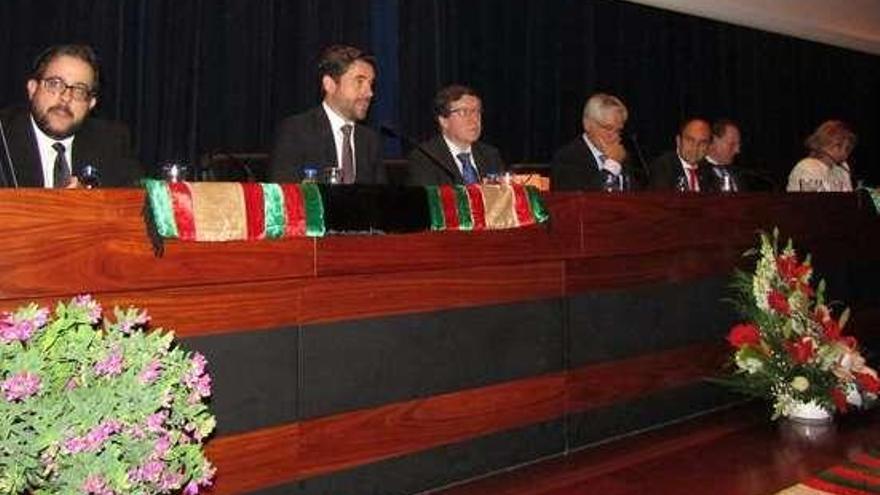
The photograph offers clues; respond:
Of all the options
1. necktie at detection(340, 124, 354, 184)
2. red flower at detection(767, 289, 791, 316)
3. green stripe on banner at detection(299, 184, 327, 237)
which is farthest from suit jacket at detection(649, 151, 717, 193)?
green stripe on banner at detection(299, 184, 327, 237)

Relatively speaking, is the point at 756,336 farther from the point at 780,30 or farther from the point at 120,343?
the point at 780,30

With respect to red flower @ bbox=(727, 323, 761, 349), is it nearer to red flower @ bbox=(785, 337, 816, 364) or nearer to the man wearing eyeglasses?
red flower @ bbox=(785, 337, 816, 364)

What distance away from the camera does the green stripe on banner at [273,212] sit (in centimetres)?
190

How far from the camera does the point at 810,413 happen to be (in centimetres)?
291

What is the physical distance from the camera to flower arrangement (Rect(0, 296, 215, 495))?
1228 mm

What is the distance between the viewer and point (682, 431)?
285cm

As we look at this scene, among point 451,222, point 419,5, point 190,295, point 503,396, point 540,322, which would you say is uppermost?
point 419,5

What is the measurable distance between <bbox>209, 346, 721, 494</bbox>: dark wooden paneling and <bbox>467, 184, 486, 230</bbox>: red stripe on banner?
1.53 feet

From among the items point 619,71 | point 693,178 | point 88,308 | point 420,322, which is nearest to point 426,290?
point 420,322

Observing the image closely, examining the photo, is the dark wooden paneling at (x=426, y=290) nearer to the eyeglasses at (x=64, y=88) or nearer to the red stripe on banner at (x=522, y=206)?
the red stripe on banner at (x=522, y=206)

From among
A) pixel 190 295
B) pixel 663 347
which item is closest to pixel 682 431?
pixel 663 347

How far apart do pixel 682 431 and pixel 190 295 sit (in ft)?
5.89

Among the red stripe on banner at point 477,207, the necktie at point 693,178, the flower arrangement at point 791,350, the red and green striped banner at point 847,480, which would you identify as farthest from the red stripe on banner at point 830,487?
the necktie at point 693,178

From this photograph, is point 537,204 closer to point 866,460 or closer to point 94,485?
point 866,460
